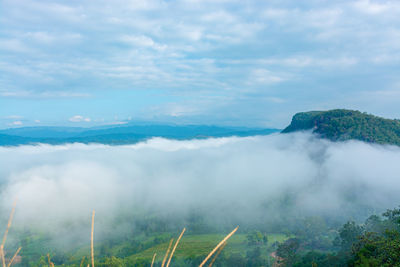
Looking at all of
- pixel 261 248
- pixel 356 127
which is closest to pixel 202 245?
pixel 261 248

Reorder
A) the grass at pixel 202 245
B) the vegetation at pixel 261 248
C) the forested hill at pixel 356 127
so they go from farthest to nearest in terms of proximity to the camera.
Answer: the forested hill at pixel 356 127, the grass at pixel 202 245, the vegetation at pixel 261 248

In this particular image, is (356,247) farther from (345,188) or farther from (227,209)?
(227,209)

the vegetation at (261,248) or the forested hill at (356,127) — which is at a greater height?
the forested hill at (356,127)

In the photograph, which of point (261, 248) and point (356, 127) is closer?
point (261, 248)

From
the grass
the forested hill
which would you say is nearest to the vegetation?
the grass

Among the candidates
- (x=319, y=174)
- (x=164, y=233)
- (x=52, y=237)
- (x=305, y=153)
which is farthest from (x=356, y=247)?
(x=305, y=153)

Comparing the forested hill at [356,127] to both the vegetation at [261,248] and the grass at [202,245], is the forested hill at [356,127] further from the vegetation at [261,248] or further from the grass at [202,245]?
the grass at [202,245]

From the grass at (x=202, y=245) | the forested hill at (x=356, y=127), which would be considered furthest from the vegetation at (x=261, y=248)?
the forested hill at (x=356, y=127)

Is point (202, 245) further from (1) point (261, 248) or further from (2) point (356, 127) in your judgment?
(2) point (356, 127)

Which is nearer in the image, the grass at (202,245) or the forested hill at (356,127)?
the grass at (202,245)
